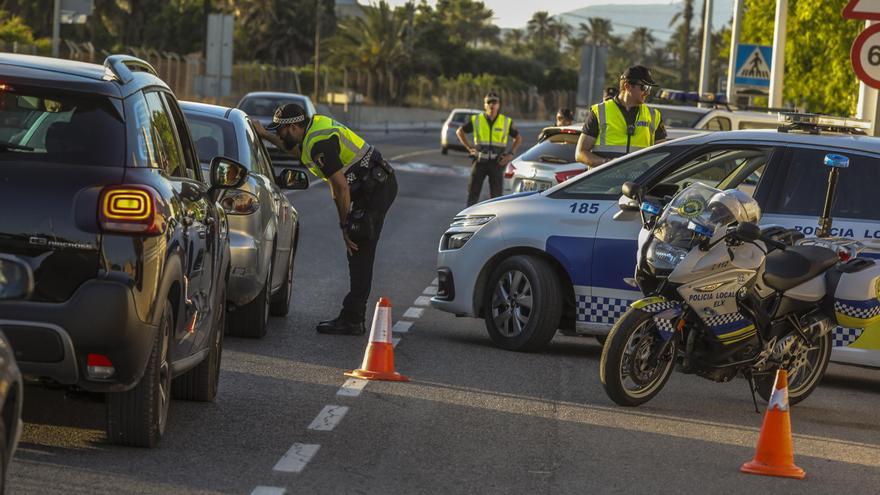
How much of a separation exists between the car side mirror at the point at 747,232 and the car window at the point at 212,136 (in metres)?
4.04

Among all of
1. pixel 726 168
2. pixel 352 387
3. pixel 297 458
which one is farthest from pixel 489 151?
pixel 297 458

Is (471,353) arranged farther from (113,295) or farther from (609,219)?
(113,295)

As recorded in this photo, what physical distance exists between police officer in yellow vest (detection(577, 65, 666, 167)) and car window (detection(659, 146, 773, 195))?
2.50 m

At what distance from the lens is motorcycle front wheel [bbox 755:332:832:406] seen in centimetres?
1030

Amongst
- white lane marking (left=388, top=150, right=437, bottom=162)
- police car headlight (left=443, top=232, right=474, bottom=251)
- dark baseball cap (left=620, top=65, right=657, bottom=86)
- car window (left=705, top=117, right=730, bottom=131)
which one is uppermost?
dark baseball cap (left=620, top=65, right=657, bottom=86)

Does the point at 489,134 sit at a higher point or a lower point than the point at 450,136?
higher

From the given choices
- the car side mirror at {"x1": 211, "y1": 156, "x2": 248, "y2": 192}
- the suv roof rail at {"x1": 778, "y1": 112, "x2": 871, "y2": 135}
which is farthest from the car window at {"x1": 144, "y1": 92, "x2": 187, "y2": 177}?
the suv roof rail at {"x1": 778, "y1": 112, "x2": 871, "y2": 135}

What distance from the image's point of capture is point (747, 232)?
959 centimetres

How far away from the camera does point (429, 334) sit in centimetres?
1301

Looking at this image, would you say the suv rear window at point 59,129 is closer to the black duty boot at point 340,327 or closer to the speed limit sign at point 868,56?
the black duty boot at point 340,327

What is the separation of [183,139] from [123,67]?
101 centimetres

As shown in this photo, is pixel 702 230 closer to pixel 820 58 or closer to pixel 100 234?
pixel 100 234

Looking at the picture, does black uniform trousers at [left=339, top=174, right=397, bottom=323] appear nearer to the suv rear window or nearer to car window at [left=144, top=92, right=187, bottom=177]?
car window at [left=144, top=92, right=187, bottom=177]

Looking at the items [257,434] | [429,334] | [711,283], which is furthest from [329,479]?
[429,334]
